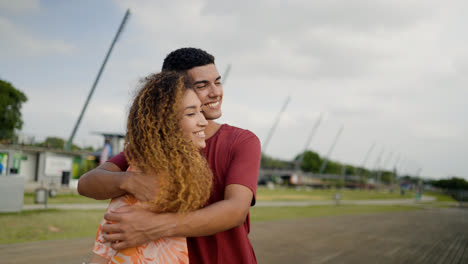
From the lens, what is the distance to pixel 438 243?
38.1 ft

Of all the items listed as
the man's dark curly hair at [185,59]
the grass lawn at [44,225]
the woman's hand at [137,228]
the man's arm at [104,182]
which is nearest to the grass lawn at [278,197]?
the grass lawn at [44,225]

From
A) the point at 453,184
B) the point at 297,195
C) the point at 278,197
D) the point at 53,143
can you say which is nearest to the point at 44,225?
the point at 53,143

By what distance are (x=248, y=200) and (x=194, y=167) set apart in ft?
0.97

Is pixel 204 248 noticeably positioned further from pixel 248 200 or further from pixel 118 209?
pixel 118 209

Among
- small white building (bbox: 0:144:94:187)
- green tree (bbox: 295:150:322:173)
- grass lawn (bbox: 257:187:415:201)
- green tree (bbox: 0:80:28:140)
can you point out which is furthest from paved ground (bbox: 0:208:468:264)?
green tree (bbox: 295:150:322:173)

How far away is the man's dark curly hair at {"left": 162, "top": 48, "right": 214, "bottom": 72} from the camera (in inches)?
78.5

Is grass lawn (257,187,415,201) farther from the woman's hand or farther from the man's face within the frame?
the woman's hand

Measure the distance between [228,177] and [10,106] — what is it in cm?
5357

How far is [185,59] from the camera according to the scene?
6.54 feet

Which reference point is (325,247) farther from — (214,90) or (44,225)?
(214,90)

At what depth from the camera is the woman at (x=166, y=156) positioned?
1489 millimetres

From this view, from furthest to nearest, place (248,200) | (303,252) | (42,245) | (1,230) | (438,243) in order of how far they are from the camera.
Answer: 1. (438,243)
2. (1,230)
3. (303,252)
4. (42,245)
5. (248,200)

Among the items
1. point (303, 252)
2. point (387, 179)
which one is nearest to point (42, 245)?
point (303, 252)

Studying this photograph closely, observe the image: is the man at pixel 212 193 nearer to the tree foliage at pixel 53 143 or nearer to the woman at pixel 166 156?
the woman at pixel 166 156
